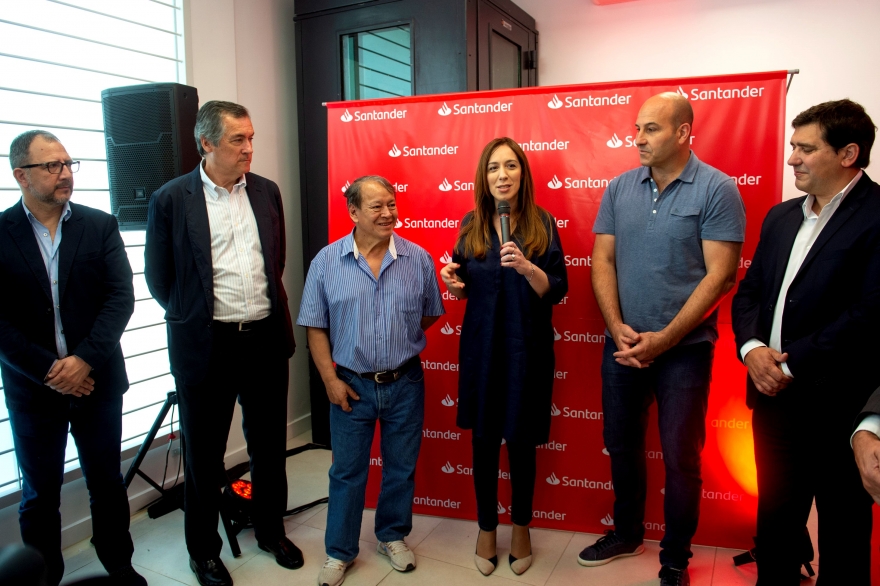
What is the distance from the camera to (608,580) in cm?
253

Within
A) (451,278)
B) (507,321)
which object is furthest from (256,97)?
(507,321)

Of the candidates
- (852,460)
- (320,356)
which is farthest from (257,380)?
(852,460)

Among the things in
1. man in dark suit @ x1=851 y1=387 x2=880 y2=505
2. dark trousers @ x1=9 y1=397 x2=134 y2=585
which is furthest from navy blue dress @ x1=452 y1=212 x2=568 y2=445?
dark trousers @ x1=9 y1=397 x2=134 y2=585

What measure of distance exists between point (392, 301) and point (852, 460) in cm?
165

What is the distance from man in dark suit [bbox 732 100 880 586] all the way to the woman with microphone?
0.78 metres

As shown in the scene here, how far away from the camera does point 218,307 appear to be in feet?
7.98

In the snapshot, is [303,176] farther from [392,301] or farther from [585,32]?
[585,32]

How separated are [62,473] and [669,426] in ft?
7.80

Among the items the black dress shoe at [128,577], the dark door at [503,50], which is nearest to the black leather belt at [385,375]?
the black dress shoe at [128,577]

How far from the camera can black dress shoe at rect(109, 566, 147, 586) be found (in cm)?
245

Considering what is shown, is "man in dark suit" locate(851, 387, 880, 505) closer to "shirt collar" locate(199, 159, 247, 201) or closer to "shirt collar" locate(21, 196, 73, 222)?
"shirt collar" locate(199, 159, 247, 201)

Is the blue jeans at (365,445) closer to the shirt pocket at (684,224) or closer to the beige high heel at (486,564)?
the beige high heel at (486,564)

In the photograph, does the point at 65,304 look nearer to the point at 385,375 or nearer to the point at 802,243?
the point at 385,375

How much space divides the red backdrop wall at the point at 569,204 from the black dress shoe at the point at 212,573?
2.89ft
